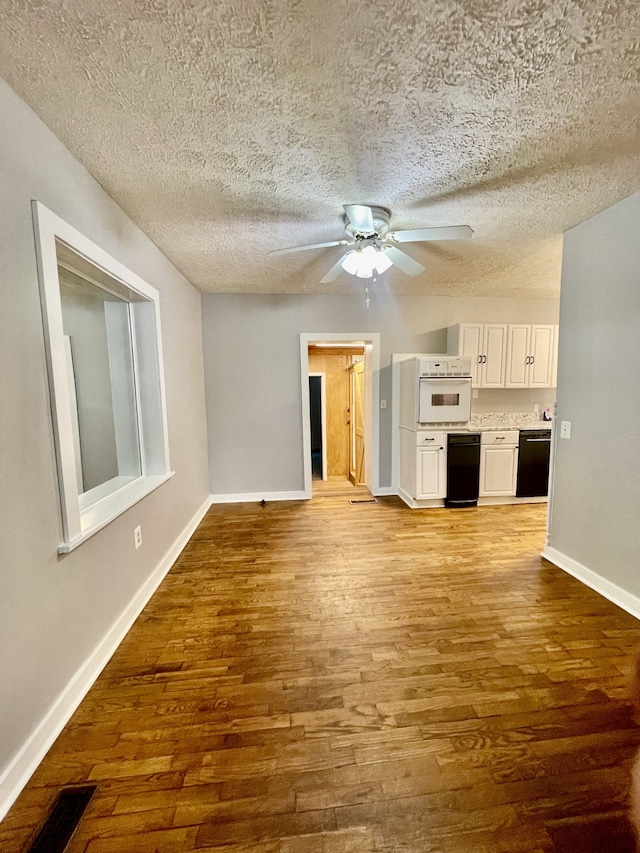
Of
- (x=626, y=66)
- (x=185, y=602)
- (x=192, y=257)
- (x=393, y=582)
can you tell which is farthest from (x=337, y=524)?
(x=626, y=66)

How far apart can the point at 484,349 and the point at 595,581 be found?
Result: 2650 millimetres

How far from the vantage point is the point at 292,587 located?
2426 mm

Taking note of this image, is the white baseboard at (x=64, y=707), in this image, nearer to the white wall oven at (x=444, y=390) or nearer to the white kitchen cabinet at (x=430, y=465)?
the white kitchen cabinet at (x=430, y=465)

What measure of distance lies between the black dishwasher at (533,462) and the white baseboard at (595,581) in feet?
4.36

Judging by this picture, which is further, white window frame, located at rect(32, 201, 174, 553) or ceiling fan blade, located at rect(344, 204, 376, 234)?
ceiling fan blade, located at rect(344, 204, 376, 234)

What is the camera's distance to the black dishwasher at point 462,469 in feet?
12.8

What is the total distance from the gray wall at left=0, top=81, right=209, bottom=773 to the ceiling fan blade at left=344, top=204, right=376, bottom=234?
4.45 ft

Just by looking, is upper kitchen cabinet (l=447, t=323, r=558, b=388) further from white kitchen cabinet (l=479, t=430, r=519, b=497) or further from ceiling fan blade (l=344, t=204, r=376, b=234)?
ceiling fan blade (l=344, t=204, r=376, b=234)

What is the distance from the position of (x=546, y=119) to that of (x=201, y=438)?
3.69m

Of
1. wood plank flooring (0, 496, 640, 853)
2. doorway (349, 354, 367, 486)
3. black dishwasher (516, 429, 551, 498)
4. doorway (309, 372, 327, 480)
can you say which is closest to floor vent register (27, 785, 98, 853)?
wood plank flooring (0, 496, 640, 853)

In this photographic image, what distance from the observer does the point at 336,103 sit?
1.38 metres

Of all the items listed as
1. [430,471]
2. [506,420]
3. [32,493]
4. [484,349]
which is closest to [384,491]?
[430,471]

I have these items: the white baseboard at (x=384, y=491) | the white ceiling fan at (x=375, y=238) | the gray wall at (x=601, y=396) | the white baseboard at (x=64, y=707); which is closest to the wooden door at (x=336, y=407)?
the white baseboard at (x=384, y=491)

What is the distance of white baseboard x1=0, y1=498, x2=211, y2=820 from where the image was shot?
117cm
